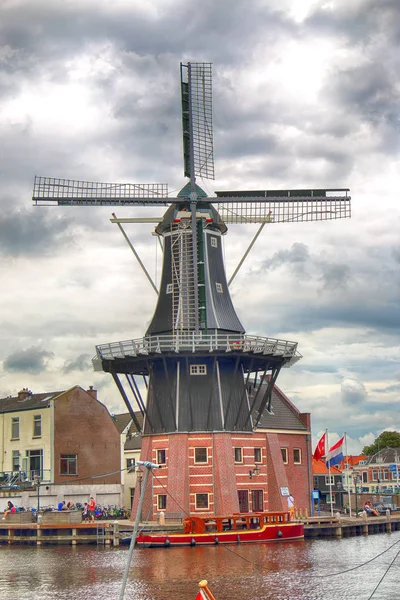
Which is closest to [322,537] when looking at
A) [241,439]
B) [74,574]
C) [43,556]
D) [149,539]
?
[241,439]

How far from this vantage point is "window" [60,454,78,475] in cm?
6844

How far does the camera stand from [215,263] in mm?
59812

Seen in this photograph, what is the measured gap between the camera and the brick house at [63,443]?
67.2 metres

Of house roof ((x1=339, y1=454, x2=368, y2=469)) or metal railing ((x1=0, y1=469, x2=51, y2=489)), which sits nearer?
metal railing ((x1=0, y1=469, x2=51, y2=489))

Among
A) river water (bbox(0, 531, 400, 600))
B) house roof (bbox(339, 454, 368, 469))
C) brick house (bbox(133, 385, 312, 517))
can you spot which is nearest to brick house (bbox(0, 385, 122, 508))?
brick house (bbox(133, 385, 312, 517))

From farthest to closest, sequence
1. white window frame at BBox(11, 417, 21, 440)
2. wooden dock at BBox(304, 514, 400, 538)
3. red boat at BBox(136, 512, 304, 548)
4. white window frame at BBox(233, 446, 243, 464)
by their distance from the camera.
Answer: white window frame at BBox(11, 417, 21, 440) < white window frame at BBox(233, 446, 243, 464) < wooden dock at BBox(304, 514, 400, 538) < red boat at BBox(136, 512, 304, 548)

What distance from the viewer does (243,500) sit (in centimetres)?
5706

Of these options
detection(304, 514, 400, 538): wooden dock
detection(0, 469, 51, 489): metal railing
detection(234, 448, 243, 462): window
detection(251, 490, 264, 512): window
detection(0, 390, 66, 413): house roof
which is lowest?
detection(304, 514, 400, 538): wooden dock

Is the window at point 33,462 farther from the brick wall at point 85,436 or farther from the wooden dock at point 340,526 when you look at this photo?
the wooden dock at point 340,526

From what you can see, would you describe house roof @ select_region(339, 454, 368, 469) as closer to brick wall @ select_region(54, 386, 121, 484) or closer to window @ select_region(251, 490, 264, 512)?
brick wall @ select_region(54, 386, 121, 484)

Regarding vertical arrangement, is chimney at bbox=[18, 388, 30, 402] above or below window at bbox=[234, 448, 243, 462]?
above

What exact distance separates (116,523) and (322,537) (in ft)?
42.9

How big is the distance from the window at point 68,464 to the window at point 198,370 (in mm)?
16384

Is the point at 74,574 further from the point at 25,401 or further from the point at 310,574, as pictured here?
the point at 25,401
